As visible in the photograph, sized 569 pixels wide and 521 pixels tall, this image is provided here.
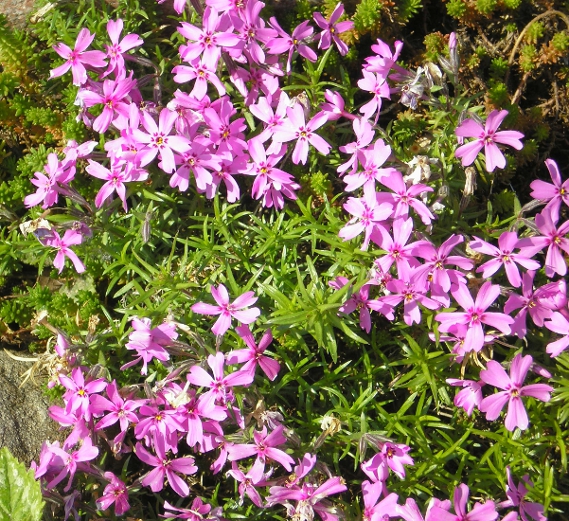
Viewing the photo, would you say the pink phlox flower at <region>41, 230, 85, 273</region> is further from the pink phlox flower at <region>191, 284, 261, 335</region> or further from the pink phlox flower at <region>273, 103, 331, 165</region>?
the pink phlox flower at <region>273, 103, 331, 165</region>

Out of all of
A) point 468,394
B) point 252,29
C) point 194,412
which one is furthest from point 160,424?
point 252,29

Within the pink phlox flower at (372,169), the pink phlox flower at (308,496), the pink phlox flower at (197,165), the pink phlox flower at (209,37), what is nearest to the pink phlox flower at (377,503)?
the pink phlox flower at (308,496)

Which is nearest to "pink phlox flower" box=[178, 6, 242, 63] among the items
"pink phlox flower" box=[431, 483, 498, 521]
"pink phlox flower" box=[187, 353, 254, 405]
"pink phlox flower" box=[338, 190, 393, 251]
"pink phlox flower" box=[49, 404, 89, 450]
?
"pink phlox flower" box=[338, 190, 393, 251]

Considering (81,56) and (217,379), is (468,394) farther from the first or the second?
(81,56)

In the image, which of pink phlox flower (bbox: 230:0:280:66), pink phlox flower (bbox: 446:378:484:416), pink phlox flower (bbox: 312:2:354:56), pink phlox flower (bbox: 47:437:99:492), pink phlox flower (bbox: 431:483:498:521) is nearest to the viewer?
pink phlox flower (bbox: 431:483:498:521)

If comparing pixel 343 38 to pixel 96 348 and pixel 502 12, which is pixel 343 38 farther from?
pixel 96 348

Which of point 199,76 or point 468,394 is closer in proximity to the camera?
point 468,394

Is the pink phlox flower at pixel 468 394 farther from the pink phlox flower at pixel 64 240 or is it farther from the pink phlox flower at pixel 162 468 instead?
the pink phlox flower at pixel 64 240
